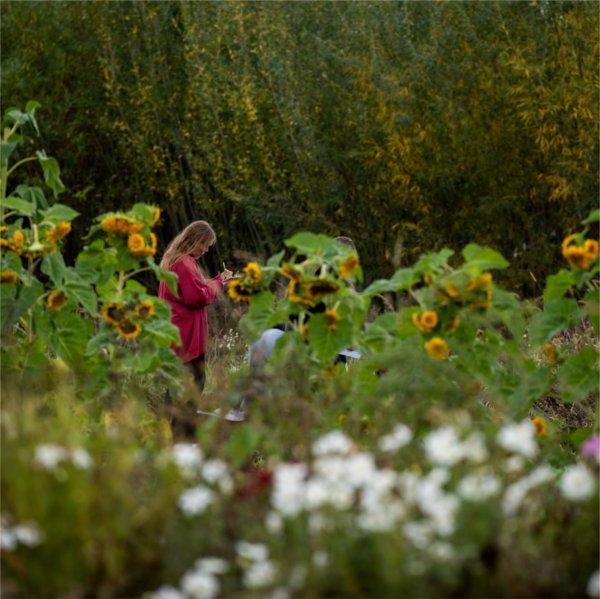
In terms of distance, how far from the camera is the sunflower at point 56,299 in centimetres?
403

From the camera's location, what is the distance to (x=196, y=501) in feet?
6.89

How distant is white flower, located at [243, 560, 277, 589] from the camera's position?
6.08ft

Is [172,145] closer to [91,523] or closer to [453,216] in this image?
[453,216]

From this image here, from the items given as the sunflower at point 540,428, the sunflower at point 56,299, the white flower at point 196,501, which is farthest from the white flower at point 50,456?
the sunflower at point 56,299

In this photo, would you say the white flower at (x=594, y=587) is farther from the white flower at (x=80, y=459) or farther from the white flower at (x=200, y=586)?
the white flower at (x=80, y=459)

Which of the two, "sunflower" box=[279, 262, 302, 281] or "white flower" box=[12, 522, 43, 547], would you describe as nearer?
"white flower" box=[12, 522, 43, 547]

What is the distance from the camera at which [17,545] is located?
2047 millimetres

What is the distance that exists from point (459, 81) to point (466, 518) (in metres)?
9.02

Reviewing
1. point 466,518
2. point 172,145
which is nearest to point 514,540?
point 466,518

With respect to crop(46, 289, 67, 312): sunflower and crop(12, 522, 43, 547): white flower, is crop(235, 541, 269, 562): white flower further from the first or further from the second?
crop(46, 289, 67, 312): sunflower

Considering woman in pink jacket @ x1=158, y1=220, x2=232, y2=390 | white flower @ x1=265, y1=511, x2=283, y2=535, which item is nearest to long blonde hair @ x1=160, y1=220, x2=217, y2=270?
woman in pink jacket @ x1=158, y1=220, x2=232, y2=390

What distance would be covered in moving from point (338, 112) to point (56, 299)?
7845 millimetres

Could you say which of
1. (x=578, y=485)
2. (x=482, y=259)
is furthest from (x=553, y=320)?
(x=578, y=485)

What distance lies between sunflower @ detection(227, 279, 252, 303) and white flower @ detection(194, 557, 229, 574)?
5.29 ft
